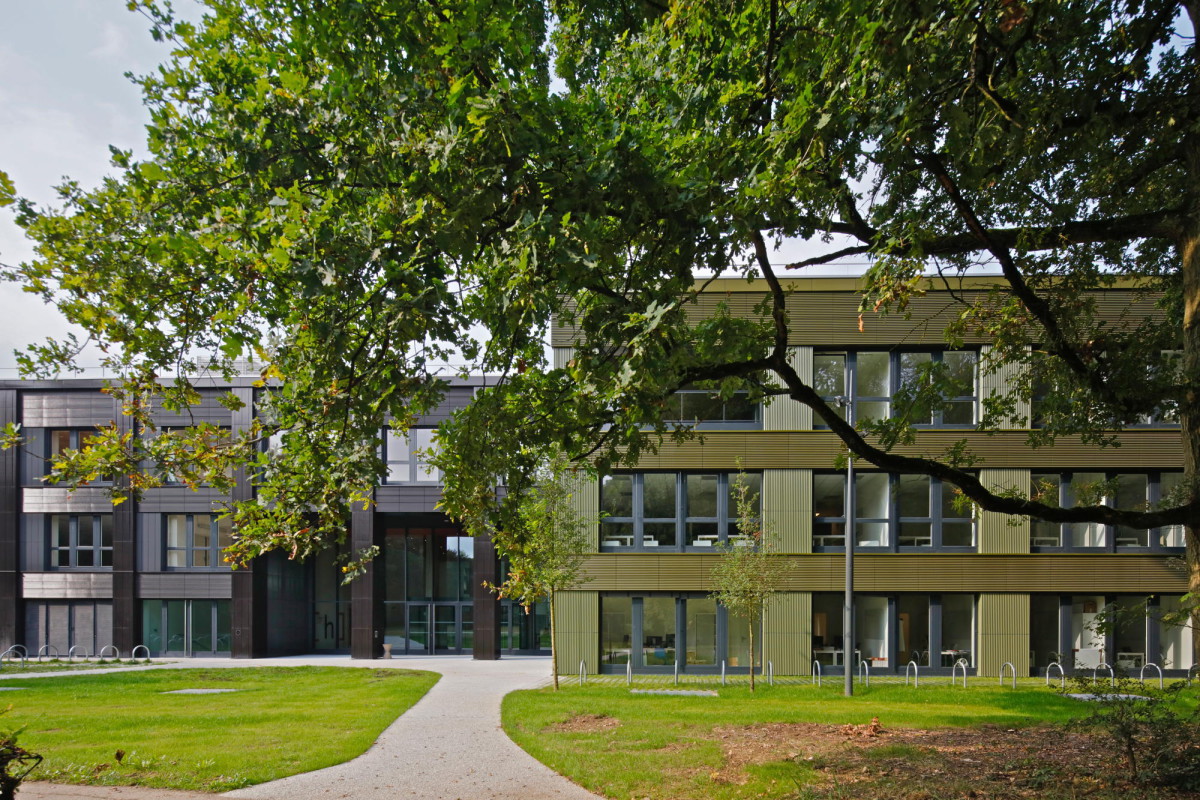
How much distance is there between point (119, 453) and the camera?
25.7 feet

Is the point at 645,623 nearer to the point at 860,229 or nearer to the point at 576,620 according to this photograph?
the point at 576,620

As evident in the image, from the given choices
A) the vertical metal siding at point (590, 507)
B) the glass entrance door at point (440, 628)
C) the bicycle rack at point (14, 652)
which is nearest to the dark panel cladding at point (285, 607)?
the glass entrance door at point (440, 628)

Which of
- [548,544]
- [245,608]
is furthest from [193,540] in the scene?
[548,544]

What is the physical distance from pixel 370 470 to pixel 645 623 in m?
15.7

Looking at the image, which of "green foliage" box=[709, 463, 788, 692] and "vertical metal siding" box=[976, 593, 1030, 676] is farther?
"vertical metal siding" box=[976, 593, 1030, 676]

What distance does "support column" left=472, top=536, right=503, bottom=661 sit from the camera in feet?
89.8

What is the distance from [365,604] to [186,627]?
7.21 metres

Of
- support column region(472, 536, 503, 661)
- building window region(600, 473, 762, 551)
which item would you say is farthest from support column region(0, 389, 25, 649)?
building window region(600, 473, 762, 551)

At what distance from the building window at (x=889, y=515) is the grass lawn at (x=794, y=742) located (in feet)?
18.1

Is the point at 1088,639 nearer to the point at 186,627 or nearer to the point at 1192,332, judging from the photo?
the point at 1192,332

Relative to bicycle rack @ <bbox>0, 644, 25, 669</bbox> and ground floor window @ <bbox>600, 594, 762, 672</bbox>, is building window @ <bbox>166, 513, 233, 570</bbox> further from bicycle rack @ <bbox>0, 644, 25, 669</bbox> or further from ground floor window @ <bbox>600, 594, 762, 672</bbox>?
ground floor window @ <bbox>600, 594, 762, 672</bbox>

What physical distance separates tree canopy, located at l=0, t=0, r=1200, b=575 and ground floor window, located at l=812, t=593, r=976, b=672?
13.8 m

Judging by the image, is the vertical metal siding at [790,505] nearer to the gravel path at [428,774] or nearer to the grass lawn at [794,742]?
the grass lawn at [794,742]

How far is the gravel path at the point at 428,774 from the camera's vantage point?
894 centimetres
